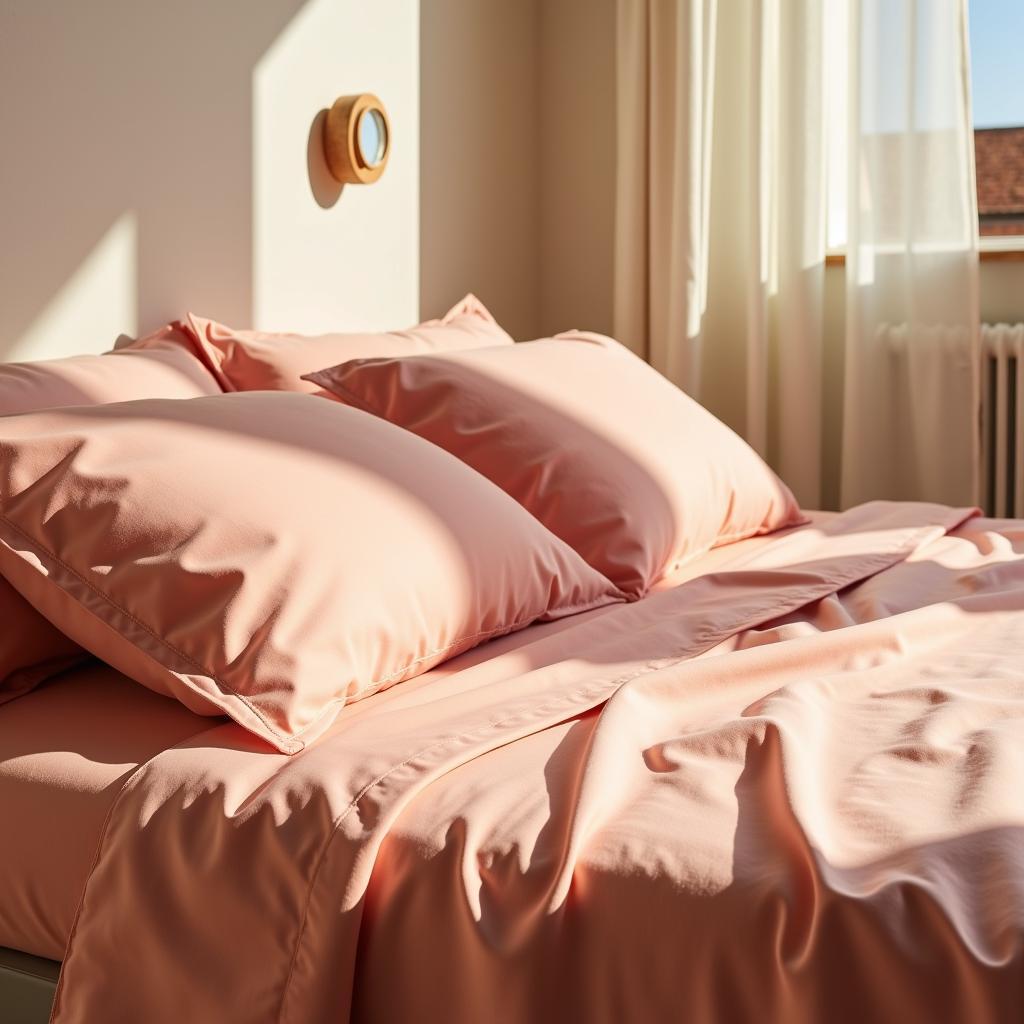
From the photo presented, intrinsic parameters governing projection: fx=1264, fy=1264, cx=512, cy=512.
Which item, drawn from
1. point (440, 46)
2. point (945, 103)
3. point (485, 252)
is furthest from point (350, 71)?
point (945, 103)

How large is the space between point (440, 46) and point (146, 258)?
118cm

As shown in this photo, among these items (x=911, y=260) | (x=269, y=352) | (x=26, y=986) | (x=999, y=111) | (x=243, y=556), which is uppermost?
(x=999, y=111)

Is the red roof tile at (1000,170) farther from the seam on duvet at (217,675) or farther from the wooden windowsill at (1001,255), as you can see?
the seam on duvet at (217,675)

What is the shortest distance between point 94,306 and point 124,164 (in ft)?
0.77

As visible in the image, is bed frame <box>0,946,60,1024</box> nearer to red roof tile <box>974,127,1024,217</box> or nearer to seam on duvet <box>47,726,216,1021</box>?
seam on duvet <box>47,726,216,1021</box>

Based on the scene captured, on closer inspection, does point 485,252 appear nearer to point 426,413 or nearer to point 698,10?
point 698,10

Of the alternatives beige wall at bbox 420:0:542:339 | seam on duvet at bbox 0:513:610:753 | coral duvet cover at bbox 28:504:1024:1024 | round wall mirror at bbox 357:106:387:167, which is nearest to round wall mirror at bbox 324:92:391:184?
round wall mirror at bbox 357:106:387:167

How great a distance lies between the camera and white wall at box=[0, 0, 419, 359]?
1826 mm

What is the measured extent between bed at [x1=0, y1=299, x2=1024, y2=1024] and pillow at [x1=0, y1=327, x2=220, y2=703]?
0.12 feet

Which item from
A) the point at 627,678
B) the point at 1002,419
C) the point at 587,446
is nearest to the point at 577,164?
the point at 1002,419

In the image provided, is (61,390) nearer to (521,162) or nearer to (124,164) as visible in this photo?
(124,164)

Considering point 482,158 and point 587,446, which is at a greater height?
point 482,158

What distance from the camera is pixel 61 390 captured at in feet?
5.20

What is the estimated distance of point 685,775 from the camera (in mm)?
1034
